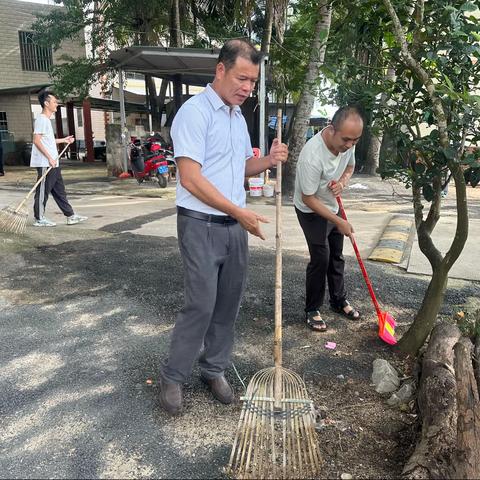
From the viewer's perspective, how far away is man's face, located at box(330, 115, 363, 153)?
307 cm

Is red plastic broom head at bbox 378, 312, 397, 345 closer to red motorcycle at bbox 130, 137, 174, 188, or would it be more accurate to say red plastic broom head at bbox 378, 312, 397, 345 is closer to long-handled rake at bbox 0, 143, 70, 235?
long-handled rake at bbox 0, 143, 70, 235

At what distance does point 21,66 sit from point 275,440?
2317cm

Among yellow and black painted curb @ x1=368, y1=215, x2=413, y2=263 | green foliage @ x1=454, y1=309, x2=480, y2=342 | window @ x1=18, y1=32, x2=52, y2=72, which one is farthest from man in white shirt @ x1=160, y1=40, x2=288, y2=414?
window @ x1=18, y1=32, x2=52, y2=72

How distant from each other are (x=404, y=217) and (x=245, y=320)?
5.00m

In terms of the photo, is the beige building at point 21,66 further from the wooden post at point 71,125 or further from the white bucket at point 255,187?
the white bucket at point 255,187

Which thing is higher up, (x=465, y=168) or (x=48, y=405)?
(x=465, y=168)

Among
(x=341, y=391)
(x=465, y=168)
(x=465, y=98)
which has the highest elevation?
(x=465, y=98)

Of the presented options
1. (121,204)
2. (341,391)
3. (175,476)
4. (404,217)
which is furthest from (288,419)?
(121,204)

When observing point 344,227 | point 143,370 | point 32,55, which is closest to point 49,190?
point 143,370

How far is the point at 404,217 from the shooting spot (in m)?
7.81

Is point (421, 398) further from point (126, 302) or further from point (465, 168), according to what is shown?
point (126, 302)

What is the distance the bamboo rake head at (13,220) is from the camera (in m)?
6.00

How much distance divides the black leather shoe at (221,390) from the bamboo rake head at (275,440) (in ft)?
1.32

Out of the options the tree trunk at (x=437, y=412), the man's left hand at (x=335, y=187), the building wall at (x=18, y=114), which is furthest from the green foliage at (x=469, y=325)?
the building wall at (x=18, y=114)
